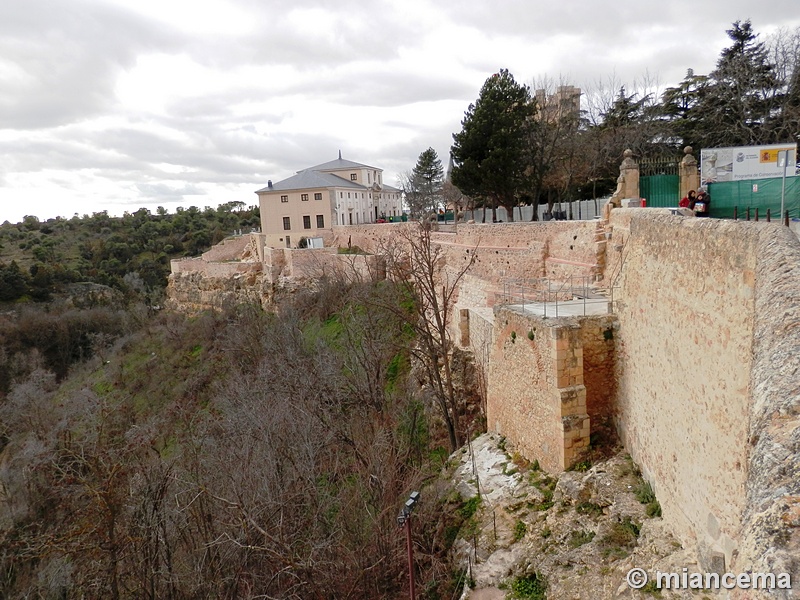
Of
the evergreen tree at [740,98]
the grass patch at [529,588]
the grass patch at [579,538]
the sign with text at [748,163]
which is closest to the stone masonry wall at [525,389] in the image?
the grass patch at [579,538]

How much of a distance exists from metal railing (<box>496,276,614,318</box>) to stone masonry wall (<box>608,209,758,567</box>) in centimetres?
187

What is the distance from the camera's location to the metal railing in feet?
34.3

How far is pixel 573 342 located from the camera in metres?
9.04

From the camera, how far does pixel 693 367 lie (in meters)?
5.77

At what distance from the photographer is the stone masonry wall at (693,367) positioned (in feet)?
15.3

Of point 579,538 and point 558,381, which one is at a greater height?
point 558,381

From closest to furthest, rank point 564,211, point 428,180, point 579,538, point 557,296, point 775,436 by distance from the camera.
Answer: point 775,436 → point 579,538 → point 557,296 → point 564,211 → point 428,180

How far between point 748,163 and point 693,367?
10.0m

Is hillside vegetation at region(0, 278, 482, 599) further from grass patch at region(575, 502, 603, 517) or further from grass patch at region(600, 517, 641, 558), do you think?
grass patch at region(600, 517, 641, 558)

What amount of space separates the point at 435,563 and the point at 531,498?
234 centimetres

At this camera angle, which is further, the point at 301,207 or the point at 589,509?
the point at 301,207

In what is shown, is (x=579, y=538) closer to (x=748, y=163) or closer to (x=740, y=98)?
(x=748, y=163)

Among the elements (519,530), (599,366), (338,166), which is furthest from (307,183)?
(519,530)

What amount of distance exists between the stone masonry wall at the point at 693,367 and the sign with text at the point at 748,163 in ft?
22.1
